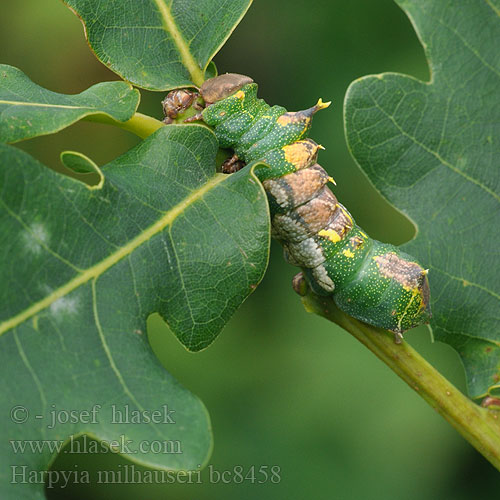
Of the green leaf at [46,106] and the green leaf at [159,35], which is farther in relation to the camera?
the green leaf at [159,35]

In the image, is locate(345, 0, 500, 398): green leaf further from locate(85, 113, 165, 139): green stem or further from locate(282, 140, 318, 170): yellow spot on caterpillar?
locate(85, 113, 165, 139): green stem

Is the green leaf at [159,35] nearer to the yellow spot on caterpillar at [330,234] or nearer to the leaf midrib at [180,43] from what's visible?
the leaf midrib at [180,43]

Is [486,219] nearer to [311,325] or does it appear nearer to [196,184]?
[196,184]

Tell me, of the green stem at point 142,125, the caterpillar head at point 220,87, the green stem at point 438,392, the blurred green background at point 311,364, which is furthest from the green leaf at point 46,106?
the blurred green background at point 311,364

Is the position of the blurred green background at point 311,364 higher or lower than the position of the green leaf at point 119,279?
lower

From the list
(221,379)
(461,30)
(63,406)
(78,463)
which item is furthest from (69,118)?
(78,463)

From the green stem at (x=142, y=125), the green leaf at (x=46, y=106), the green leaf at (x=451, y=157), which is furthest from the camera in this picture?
the green leaf at (x=451, y=157)
